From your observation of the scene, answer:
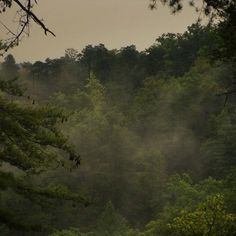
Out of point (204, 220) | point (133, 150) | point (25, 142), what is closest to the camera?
point (204, 220)

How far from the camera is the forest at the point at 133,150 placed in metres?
16.3

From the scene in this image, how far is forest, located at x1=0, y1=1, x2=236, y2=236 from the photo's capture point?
16281 mm

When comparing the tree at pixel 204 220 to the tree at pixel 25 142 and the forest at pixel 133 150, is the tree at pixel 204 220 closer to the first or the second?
the forest at pixel 133 150

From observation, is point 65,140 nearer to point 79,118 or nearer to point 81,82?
point 79,118

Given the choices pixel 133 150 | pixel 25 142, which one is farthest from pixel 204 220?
pixel 133 150

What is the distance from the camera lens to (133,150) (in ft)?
147

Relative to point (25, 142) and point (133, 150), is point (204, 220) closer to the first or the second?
point (25, 142)

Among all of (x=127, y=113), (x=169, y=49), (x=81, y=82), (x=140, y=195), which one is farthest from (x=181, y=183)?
(x=81, y=82)

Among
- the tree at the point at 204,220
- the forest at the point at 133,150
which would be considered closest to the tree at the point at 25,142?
the forest at the point at 133,150

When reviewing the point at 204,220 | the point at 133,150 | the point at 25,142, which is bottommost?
the point at 133,150

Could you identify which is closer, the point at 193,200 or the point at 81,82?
the point at 193,200

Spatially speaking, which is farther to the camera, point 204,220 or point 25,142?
point 25,142

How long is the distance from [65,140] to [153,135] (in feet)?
119

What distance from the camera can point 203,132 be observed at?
179 ft
